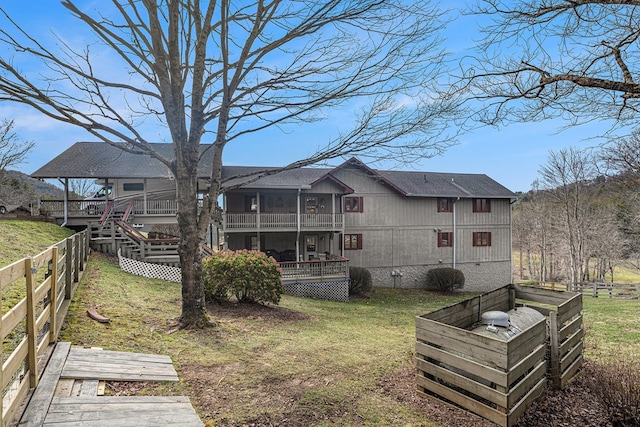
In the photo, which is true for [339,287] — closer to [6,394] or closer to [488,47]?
[488,47]

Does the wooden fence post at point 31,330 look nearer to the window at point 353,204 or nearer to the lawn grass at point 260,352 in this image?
the lawn grass at point 260,352

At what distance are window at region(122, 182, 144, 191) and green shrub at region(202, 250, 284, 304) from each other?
15.0 metres

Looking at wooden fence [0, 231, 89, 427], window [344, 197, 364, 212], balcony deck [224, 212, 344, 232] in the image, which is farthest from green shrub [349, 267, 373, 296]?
wooden fence [0, 231, 89, 427]

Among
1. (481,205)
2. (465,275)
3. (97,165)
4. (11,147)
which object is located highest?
(11,147)

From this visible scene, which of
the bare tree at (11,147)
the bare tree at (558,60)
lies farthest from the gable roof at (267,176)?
the bare tree at (558,60)

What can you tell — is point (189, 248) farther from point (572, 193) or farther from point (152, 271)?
point (572, 193)

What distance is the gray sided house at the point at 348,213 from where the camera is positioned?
20.0 meters

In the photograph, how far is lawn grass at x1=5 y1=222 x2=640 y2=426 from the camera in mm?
4066

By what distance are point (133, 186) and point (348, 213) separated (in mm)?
13793

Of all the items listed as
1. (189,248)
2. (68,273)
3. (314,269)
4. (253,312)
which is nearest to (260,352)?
(189,248)

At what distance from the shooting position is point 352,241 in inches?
887

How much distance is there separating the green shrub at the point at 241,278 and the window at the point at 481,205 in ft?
63.7

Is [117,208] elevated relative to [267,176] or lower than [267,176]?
lower

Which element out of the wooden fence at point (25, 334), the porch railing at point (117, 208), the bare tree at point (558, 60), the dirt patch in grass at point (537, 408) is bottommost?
the dirt patch in grass at point (537, 408)
